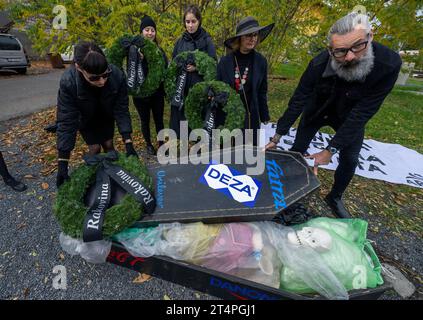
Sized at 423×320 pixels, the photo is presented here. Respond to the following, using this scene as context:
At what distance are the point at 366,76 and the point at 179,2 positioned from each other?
4.72 m

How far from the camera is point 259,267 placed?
1.71 metres

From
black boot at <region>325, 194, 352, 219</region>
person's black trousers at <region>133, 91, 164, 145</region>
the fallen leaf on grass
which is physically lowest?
the fallen leaf on grass

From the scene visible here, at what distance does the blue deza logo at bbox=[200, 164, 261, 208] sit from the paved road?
5.44 metres

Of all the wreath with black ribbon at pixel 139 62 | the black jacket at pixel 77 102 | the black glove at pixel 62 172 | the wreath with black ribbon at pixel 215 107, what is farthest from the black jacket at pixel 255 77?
the black glove at pixel 62 172

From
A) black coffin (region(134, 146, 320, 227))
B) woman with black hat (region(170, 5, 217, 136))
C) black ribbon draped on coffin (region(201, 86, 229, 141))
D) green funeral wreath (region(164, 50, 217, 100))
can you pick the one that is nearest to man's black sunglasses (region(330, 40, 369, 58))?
black coffin (region(134, 146, 320, 227))

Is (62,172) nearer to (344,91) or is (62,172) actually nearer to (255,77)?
(255,77)

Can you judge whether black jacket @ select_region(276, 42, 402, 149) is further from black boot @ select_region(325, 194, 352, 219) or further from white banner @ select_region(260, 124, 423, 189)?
white banner @ select_region(260, 124, 423, 189)

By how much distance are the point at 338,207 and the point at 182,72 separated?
7.89 feet

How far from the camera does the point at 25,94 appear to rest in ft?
23.9

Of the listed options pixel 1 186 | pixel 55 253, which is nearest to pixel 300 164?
pixel 55 253

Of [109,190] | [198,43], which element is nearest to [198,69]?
[198,43]

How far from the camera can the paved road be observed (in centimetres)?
578

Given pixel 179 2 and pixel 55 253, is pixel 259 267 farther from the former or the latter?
pixel 179 2

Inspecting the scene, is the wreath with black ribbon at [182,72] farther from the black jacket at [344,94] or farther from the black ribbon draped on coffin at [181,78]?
the black jacket at [344,94]
